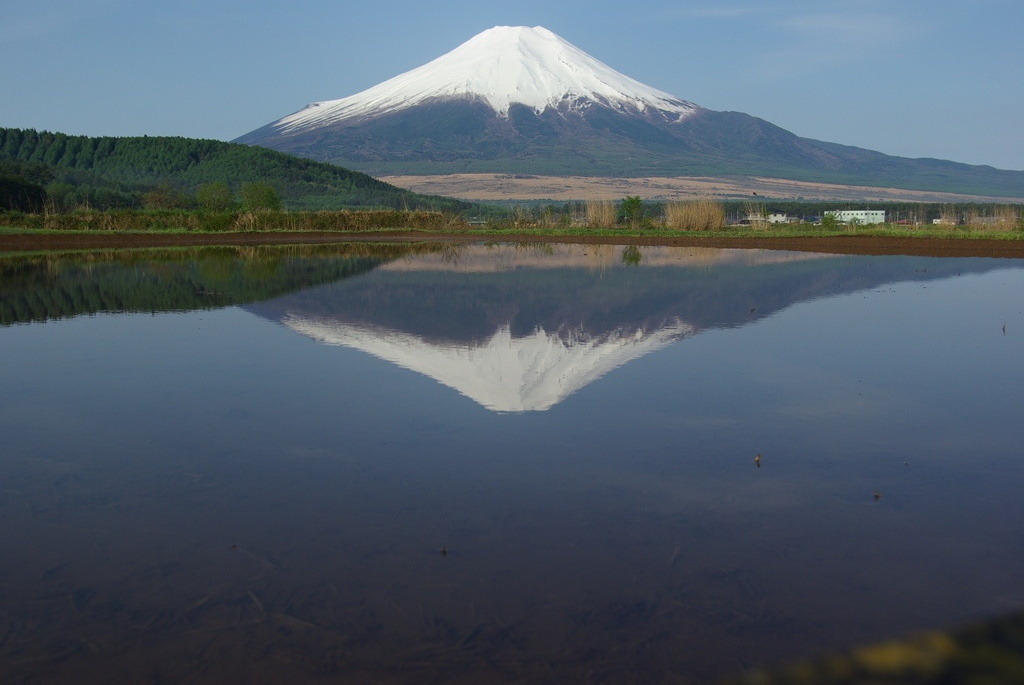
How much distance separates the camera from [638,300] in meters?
14.7

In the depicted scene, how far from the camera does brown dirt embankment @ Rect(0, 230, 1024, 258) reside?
1161 inches

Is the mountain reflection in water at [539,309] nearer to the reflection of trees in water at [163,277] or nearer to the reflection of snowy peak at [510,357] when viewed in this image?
the reflection of snowy peak at [510,357]

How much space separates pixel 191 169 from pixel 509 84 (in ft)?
280

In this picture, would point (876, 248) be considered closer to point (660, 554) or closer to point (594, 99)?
point (660, 554)

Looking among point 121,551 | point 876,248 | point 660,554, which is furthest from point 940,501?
point 876,248

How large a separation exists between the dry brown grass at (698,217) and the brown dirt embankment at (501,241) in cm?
345

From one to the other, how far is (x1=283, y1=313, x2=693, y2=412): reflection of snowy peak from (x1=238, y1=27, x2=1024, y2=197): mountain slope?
116266mm

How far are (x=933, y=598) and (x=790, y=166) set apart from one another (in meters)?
172

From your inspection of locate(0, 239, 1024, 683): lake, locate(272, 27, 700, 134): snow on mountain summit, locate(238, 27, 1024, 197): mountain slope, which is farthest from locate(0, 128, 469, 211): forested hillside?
locate(0, 239, 1024, 683): lake

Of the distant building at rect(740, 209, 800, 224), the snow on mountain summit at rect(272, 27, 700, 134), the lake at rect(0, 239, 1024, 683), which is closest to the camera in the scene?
the lake at rect(0, 239, 1024, 683)

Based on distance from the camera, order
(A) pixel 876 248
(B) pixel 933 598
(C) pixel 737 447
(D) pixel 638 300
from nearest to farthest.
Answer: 1. (B) pixel 933 598
2. (C) pixel 737 447
3. (D) pixel 638 300
4. (A) pixel 876 248

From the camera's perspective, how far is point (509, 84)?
170625mm

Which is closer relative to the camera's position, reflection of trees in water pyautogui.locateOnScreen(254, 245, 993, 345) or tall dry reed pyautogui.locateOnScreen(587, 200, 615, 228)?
reflection of trees in water pyautogui.locateOnScreen(254, 245, 993, 345)

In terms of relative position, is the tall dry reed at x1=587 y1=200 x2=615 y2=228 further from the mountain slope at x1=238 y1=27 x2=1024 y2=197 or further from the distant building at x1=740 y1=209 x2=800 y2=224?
the mountain slope at x1=238 y1=27 x2=1024 y2=197
